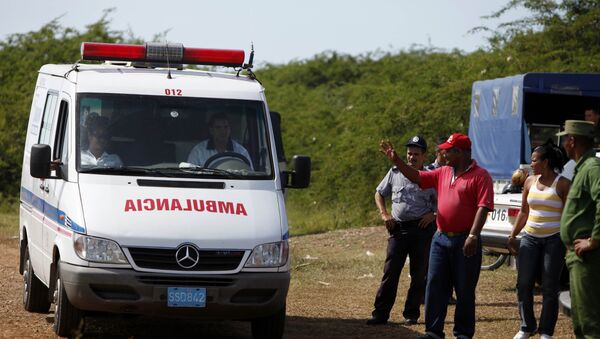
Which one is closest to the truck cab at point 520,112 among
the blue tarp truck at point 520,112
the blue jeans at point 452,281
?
the blue tarp truck at point 520,112

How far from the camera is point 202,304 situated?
9453 mm

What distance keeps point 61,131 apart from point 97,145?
23.0 inches

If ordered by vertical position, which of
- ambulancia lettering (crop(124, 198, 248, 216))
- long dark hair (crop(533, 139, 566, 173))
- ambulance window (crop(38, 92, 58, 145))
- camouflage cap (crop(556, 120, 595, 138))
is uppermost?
camouflage cap (crop(556, 120, 595, 138))

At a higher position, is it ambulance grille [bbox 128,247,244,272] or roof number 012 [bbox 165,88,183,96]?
roof number 012 [bbox 165,88,183,96]

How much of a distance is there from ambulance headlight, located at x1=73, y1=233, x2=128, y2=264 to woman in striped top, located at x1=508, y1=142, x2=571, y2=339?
11.2 ft

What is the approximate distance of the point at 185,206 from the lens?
385 inches

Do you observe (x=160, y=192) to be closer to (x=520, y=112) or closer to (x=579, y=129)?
(x=579, y=129)

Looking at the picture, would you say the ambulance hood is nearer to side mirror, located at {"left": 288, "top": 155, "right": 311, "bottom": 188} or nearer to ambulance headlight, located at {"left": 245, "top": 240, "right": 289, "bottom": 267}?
ambulance headlight, located at {"left": 245, "top": 240, "right": 289, "bottom": 267}

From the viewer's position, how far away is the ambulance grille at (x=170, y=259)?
9438 mm

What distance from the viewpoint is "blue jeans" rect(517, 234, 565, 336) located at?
33.2 feet

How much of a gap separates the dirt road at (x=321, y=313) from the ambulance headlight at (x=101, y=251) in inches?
49.5

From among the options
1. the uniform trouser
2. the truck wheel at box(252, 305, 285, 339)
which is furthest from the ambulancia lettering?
the uniform trouser

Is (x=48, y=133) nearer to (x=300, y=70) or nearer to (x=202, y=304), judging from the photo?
(x=202, y=304)

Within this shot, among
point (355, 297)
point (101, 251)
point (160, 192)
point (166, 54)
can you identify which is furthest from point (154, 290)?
point (355, 297)
